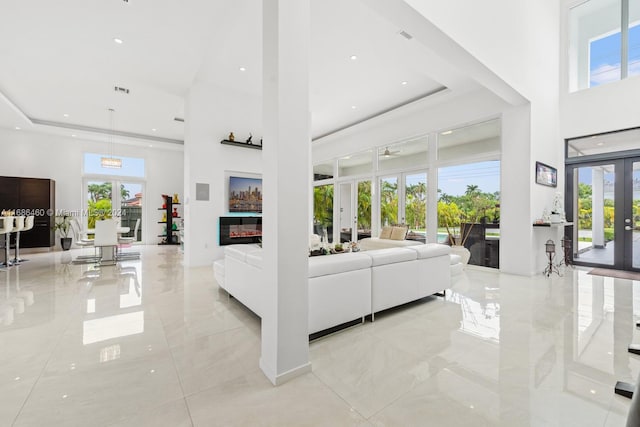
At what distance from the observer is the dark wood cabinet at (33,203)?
7.55m

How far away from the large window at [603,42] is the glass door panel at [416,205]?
140 inches

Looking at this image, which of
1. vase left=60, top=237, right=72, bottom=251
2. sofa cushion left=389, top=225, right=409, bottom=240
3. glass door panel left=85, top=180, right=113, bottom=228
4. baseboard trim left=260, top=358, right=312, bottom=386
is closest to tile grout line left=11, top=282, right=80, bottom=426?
baseboard trim left=260, top=358, right=312, bottom=386

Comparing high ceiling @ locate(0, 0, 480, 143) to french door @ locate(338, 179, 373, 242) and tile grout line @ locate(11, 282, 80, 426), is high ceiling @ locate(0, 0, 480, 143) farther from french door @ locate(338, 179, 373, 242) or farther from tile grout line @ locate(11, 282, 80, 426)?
tile grout line @ locate(11, 282, 80, 426)

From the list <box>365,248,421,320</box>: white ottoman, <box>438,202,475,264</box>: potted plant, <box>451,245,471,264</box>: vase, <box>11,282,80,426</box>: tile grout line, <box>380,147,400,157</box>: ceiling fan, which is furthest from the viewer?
<box>380,147,400,157</box>: ceiling fan

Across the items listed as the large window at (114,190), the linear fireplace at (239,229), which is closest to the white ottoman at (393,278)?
the linear fireplace at (239,229)

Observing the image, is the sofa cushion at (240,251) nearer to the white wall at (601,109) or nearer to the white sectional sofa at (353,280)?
the white sectional sofa at (353,280)

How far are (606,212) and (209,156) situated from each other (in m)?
8.27

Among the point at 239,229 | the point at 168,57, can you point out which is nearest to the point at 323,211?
the point at 239,229

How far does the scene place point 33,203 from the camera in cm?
→ 780

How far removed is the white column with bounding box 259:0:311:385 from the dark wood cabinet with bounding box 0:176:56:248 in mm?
9451

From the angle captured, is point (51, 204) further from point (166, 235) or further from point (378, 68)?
point (378, 68)

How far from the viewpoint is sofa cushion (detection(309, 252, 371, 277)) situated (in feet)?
7.96

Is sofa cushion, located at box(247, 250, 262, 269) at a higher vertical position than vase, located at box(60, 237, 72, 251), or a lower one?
higher

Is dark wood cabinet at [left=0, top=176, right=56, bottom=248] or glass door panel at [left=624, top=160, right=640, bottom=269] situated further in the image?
dark wood cabinet at [left=0, top=176, right=56, bottom=248]
